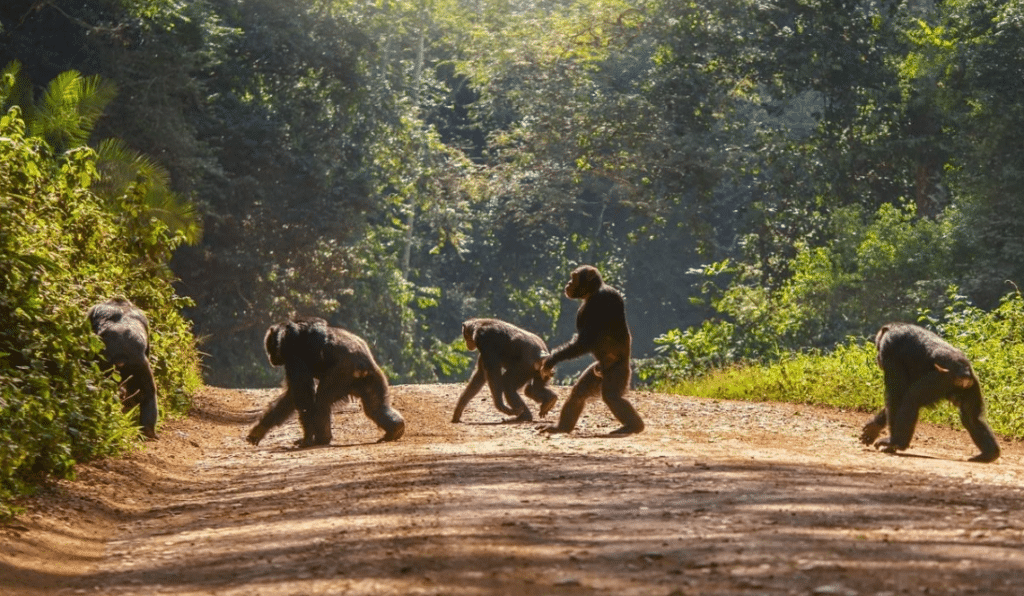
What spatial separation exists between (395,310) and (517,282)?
12.1 metres

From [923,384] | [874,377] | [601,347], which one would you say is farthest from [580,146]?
[923,384]

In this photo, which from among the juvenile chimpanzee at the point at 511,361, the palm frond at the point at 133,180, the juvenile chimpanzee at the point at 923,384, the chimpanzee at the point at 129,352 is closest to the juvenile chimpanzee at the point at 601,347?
the juvenile chimpanzee at the point at 511,361

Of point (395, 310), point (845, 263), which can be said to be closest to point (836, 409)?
point (845, 263)

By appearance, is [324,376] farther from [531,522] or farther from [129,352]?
[531,522]

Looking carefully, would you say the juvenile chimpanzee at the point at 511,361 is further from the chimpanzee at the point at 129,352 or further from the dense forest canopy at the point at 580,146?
the dense forest canopy at the point at 580,146

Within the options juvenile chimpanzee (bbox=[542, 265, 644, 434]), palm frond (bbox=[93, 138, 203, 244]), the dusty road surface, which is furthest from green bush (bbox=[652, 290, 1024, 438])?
palm frond (bbox=[93, 138, 203, 244])

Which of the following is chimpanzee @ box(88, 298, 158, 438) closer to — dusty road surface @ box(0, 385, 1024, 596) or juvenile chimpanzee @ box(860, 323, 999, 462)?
dusty road surface @ box(0, 385, 1024, 596)

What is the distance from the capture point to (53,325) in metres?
11.5

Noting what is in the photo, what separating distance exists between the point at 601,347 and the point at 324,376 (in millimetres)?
2609

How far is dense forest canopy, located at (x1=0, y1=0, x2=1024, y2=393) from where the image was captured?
30.5m

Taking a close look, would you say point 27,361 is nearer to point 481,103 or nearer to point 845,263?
point 845,263

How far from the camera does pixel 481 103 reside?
2287 inches

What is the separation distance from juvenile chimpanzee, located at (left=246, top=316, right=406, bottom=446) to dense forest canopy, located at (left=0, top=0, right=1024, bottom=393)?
8958 mm

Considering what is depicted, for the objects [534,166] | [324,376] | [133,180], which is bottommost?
[324,376]
